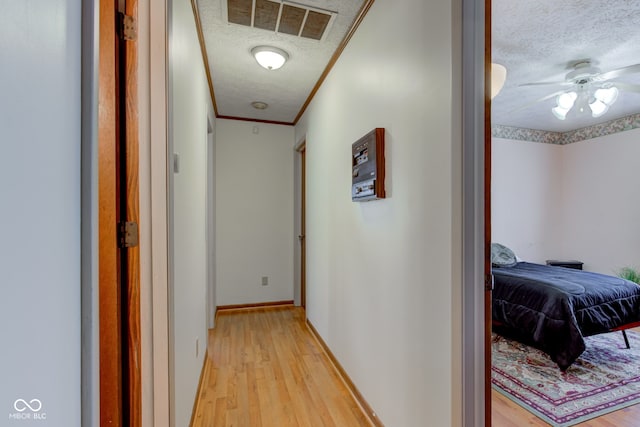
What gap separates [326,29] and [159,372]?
225cm

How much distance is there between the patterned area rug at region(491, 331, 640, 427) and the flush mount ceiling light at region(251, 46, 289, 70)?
9.83 ft

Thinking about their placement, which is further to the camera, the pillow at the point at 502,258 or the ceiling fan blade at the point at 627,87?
the pillow at the point at 502,258

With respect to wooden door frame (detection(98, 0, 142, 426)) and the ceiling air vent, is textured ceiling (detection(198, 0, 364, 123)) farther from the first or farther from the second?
wooden door frame (detection(98, 0, 142, 426))

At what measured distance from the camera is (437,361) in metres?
1.19

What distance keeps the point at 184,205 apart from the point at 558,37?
9.95 feet

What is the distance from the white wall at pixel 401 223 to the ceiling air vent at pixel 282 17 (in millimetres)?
276

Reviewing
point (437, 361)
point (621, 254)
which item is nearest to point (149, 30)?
point (437, 361)

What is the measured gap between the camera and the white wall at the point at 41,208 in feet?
1.24

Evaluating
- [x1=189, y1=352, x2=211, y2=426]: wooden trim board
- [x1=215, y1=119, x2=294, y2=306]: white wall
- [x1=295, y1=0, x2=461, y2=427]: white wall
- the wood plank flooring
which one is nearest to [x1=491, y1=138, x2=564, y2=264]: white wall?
[x1=215, y1=119, x2=294, y2=306]: white wall

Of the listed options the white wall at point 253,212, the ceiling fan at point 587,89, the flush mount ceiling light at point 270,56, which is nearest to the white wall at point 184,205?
the flush mount ceiling light at point 270,56

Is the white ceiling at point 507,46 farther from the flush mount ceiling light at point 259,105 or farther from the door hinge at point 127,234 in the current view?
the door hinge at point 127,234

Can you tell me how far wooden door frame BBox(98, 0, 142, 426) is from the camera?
3.25ft

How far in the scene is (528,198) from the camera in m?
4.70

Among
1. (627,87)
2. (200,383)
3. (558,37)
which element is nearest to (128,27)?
(200,383)
